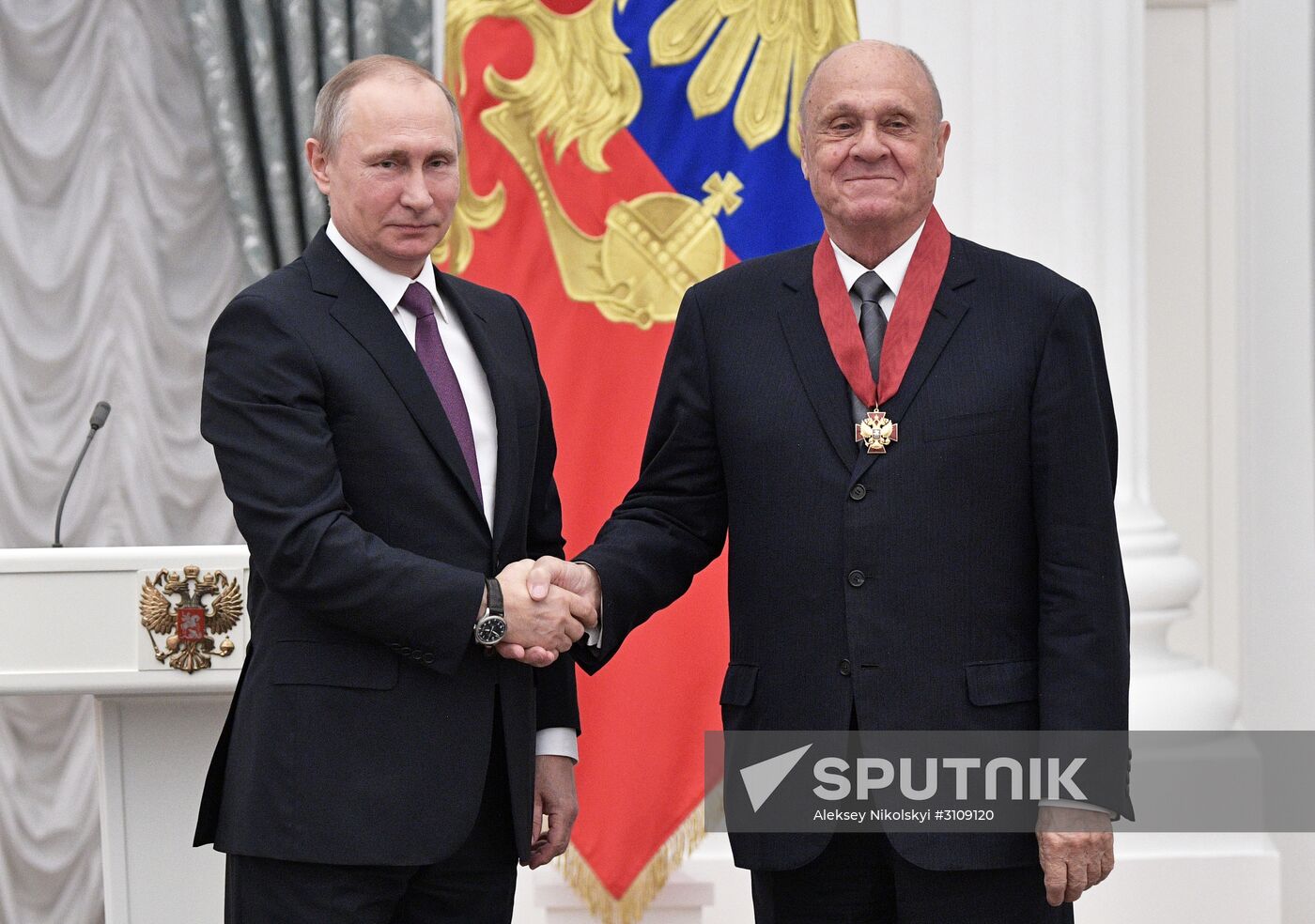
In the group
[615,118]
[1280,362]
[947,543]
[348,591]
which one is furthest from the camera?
[1280,362]

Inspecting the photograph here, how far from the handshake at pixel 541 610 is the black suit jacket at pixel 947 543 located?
0.82 ft

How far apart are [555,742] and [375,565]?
0.48 m

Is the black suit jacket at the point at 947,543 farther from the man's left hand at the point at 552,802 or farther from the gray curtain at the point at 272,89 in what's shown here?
the gray curtain at the point at 272,89

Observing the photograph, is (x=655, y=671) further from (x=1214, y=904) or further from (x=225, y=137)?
(x=225, y=137)

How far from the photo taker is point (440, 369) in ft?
6.42

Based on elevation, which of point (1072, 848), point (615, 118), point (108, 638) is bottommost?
point (1072, 848)

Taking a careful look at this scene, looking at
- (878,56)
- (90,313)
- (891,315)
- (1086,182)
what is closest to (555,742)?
(891,315)

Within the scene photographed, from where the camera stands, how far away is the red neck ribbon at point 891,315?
192 centimetres

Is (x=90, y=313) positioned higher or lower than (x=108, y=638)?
higher

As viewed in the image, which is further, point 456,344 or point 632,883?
point 632,883

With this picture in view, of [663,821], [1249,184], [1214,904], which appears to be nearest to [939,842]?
[663,821]

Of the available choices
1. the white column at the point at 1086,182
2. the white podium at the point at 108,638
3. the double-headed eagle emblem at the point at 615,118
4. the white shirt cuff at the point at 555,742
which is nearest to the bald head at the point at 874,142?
the white shirt cuff at the point at 555,742

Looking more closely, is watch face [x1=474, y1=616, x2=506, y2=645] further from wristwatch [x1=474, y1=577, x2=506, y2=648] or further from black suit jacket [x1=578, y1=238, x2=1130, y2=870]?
black suit jacket [x1=578, y1=238, x2=1130, y2=870]

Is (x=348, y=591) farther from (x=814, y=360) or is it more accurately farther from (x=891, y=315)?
(x=891, y=315)
